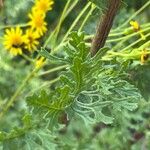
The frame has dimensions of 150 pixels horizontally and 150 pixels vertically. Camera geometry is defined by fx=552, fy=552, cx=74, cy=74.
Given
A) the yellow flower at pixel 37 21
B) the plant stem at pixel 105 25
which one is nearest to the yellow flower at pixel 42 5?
the yellow flower at pixel 37 21

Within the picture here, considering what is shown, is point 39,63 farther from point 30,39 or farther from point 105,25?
point 105,25

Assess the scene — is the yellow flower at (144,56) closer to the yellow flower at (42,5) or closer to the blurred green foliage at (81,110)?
the blurred green foliage at (81,110)

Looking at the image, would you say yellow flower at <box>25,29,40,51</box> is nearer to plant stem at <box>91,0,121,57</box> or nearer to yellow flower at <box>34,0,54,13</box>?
yellow flower at <box>34,0,54,13</box>

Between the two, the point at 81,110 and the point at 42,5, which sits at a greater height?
the point at 42,5

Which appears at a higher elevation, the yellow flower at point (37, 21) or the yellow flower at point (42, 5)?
the yellow flower at point (42, 5)

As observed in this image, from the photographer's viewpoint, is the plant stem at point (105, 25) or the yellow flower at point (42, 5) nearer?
the plant stem at point (105, 25)

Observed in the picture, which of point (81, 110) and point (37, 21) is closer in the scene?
point (81, 110)

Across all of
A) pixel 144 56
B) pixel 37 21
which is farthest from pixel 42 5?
pixel 144 56

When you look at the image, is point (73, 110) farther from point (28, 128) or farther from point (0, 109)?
point (0, 109)

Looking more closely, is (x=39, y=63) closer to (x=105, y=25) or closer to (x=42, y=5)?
(x=42, y=5)

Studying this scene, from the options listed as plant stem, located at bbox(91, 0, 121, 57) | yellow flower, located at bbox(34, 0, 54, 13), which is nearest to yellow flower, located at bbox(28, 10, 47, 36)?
yellow flower, located at bbox(34, 0, 54, 13)

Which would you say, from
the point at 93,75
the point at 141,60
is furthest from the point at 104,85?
the point at 141,60

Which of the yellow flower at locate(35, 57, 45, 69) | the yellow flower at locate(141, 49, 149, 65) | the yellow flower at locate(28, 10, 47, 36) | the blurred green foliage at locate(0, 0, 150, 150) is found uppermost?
the yellow flower at locate(28, 10, 47, 36)
